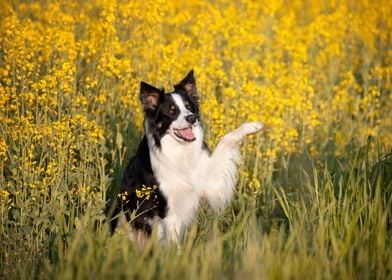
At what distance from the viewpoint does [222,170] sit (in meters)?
5.88

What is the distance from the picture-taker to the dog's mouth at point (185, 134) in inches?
223

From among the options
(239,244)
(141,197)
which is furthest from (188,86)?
(239,244)

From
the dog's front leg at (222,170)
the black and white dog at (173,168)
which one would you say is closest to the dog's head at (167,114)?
the black and white dog at (173,168)

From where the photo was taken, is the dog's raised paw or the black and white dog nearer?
the black and white dog

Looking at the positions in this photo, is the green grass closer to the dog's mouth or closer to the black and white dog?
the black and white dog

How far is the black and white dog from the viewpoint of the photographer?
5.62 metres

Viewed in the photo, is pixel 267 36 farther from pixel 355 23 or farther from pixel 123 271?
pixel 123 271

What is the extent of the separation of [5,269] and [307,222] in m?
2.17

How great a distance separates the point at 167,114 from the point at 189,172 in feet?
1.72

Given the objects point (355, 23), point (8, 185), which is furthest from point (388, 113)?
point (8, 185)

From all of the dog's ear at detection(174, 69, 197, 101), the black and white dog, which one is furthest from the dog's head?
the dog's ear at detection(174, 69, 197, 101)

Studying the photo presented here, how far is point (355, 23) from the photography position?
32.6 ft

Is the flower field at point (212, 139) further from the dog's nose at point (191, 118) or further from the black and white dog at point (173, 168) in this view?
the dog's nose at point (191, 118)

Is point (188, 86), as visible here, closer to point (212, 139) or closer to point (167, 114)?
point (167, 114)
